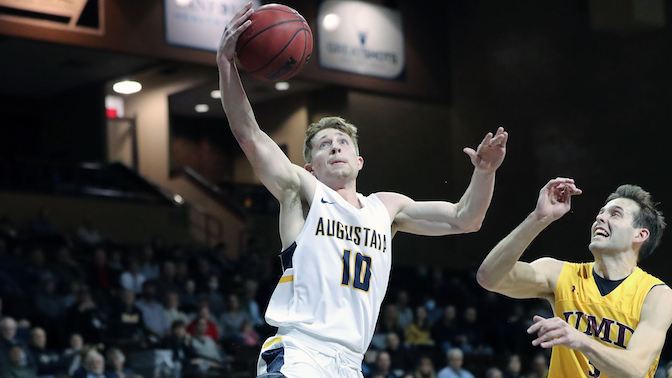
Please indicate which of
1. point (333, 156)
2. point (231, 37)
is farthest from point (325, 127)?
point (231, 37)

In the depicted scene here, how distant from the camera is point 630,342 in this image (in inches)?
194

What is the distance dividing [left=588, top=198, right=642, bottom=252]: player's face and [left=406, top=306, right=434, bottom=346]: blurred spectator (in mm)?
10441

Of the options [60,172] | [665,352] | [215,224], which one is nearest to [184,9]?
[60,172]

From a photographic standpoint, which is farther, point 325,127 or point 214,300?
point 214,300

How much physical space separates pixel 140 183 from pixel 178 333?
1042 centimetres

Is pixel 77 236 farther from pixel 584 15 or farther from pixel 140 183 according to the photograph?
pixel 584 15

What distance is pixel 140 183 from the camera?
2289 centimetres

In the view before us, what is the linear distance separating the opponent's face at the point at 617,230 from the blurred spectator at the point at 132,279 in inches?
411

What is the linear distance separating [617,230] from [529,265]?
48cm

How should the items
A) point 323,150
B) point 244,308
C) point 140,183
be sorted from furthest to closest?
point 140,183 < point 244,308 < point 323,150

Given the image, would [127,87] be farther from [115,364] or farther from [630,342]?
[630,342]

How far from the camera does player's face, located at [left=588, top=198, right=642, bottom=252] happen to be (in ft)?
17.6

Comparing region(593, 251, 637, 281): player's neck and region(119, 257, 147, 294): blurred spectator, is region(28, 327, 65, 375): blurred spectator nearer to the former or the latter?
region(119, 257, 147, 294): blurred spectator

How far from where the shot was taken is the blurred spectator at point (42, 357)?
11.3 metres
